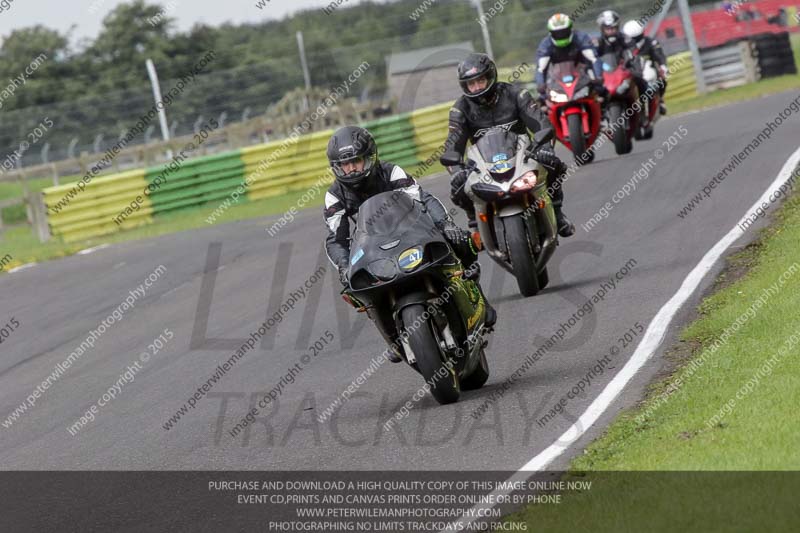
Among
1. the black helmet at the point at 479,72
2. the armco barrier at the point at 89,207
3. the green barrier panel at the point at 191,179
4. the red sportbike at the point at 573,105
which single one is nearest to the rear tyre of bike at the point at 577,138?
the red sportbike at the point at 573,105

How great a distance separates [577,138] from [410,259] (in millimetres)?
10554

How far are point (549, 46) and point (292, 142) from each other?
992cm

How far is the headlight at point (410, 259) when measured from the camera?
7832mm

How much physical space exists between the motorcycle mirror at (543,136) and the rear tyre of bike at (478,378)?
2981mm

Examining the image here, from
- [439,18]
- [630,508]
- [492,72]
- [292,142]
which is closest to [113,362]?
[492,72]

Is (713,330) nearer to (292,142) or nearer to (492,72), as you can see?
(492,72)

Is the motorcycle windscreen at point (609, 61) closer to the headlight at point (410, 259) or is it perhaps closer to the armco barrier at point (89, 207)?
the armco barrier at point (89, 207)

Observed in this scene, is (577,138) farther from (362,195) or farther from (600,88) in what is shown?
(362,195)

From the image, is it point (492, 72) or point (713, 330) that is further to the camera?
point (492, 72)

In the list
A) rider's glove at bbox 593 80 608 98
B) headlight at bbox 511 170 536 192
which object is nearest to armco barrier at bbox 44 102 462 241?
rider's glove at bbox 593 80 608 98

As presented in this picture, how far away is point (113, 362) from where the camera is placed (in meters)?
12.1

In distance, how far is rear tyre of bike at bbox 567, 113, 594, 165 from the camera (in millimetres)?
17844

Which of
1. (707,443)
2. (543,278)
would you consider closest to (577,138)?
(543,278)

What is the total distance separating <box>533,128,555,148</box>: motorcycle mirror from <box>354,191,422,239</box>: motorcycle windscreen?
3029 mm
